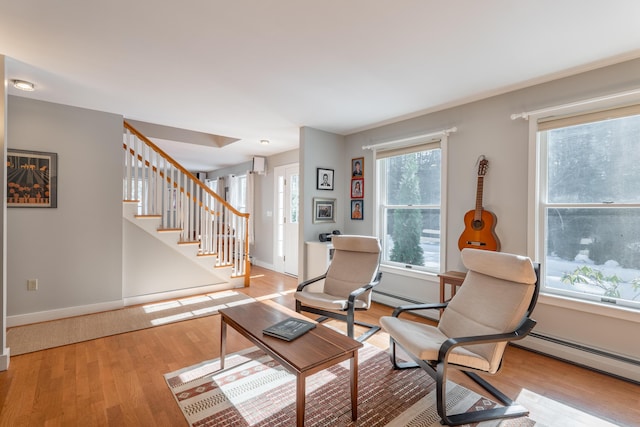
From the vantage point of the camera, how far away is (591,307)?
239 cm

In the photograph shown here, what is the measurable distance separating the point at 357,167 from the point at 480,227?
1.94 meters

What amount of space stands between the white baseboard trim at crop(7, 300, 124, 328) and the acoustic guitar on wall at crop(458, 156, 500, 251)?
4.18m

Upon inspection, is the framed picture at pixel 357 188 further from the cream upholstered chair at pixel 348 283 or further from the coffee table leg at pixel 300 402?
the coffee table leg at pixel 300 402

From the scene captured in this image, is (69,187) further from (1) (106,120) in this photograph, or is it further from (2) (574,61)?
(2) (574,61)

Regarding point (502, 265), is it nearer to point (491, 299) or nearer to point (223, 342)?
point (491, 299)

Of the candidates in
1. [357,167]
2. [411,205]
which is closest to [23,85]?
[357,167]

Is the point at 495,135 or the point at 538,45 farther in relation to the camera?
the point at 495,135

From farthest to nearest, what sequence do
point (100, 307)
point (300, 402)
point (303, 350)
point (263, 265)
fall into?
1. point (263, 265)
2. point (100, 307)
3. point (303, 350)
4. point (300, 402)

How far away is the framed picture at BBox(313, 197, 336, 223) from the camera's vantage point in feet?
13.9

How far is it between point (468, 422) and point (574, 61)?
2723mm

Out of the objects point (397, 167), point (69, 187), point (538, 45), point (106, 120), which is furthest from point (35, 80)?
point (538, 45)

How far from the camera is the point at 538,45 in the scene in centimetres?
207

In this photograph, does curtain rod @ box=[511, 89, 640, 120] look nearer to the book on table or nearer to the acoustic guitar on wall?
the acoustic guitar on wall

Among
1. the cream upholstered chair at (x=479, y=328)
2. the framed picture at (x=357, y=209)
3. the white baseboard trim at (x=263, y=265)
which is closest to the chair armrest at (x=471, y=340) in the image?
the cream upholstered chair at (x=479, y=328)
